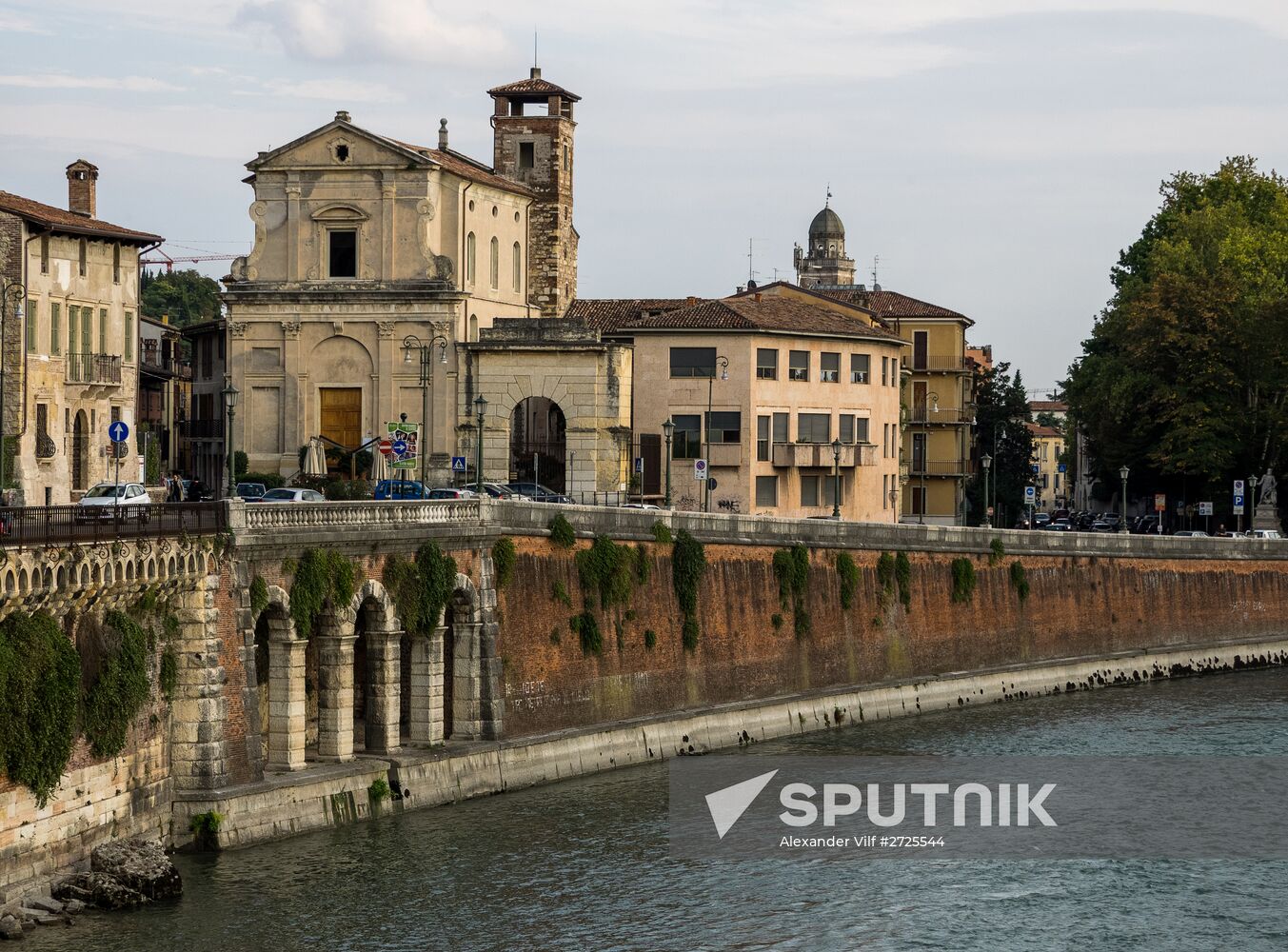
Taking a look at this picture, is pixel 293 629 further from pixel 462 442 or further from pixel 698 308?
pixel 698 308

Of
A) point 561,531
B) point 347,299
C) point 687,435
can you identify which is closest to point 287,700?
point 561,531

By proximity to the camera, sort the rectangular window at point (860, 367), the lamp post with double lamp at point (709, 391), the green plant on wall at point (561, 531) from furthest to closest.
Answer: the rectangular window at point (860, 367)
the lamp post with double lamp at point (709, 391)
the green plant on wall at point (561, 531)

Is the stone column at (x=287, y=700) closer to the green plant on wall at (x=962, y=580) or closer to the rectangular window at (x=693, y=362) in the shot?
the green plant on wall at (x=962, y=580)

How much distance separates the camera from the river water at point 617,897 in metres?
34.9

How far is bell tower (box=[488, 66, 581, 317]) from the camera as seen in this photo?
81750 millimetres

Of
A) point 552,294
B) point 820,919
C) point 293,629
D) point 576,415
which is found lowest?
point 820,919

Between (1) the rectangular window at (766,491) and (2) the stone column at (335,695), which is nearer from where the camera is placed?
(2) the stone column at (335,695)

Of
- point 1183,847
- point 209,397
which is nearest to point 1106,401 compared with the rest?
point 209,397

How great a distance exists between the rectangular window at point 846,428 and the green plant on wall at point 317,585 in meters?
38.3

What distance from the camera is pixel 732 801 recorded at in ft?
152

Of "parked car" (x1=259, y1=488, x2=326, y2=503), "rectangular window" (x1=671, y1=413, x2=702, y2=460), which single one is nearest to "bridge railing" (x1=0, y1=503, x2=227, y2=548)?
"parked car" (x1=259, y1=488, x2=326, y2=503)

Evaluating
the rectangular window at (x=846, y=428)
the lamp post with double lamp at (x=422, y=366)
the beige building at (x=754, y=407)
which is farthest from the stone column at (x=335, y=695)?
the rectangular window at (x=846, y=428)

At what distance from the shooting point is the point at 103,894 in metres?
34.3

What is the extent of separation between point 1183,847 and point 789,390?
3528 cm
